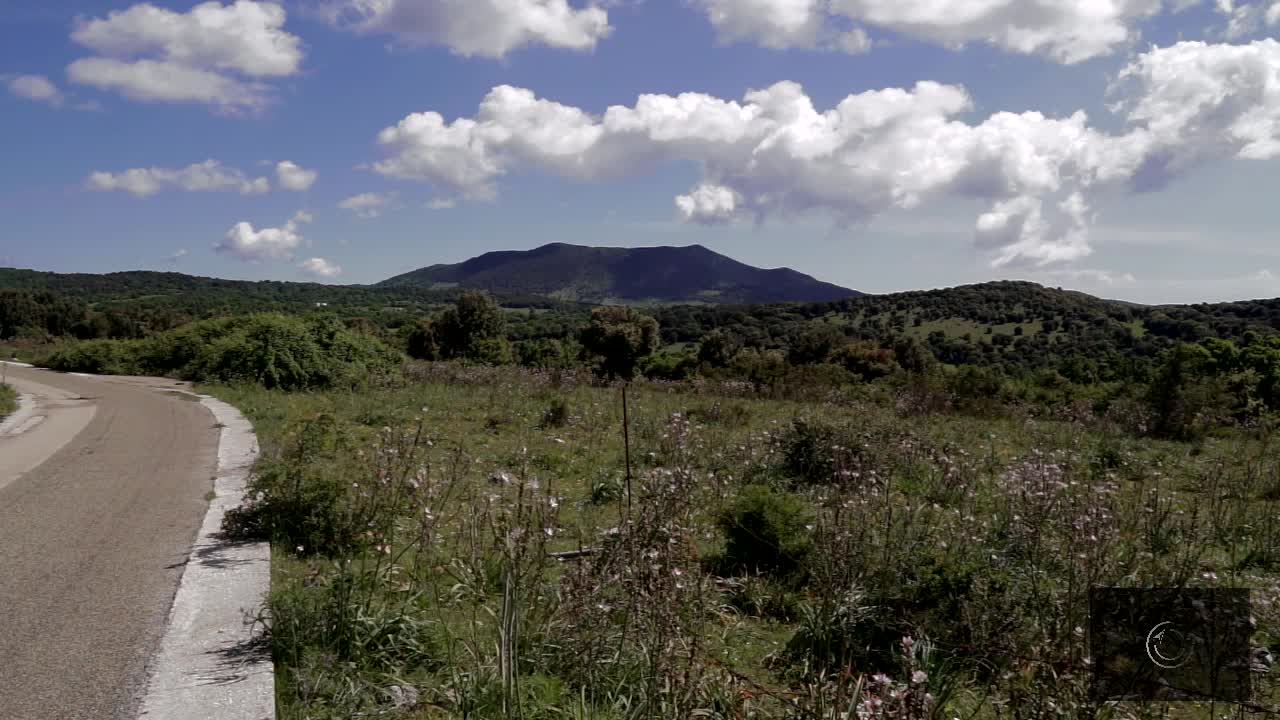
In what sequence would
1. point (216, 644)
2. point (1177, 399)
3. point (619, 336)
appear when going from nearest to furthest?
1. point (216, 644)
2. point (1177, 399)
3. point (619, 336)

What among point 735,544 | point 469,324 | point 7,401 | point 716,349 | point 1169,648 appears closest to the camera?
point 1169,648

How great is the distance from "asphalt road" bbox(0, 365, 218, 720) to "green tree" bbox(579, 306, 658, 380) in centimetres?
3366

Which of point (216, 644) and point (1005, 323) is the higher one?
point (1005, 323)

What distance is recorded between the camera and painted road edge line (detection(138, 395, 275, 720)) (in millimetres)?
3334

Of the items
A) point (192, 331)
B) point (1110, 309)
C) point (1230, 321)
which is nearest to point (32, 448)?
point (192, 331)

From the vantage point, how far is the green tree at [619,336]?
147 feet

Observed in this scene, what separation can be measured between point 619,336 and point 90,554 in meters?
40.4

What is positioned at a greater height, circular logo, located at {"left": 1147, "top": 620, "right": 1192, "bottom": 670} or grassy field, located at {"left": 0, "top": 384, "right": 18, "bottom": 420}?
circular logo, located at {"left": 1147, "top": 620, "right": 1192, "bottom": 670}

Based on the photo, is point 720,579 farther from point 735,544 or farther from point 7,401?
point 7,401

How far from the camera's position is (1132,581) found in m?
4.38

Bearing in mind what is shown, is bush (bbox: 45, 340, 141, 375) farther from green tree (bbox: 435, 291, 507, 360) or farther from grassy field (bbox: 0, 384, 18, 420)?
green tree (bbox: 435, 291, 507, 360)

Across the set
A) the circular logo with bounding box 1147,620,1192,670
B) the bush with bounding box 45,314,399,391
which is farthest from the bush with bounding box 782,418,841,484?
the bush with bounding box 45,314,399,391

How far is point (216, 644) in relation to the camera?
3.96 m

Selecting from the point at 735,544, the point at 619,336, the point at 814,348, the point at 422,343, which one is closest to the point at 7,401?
the point at 735,544
